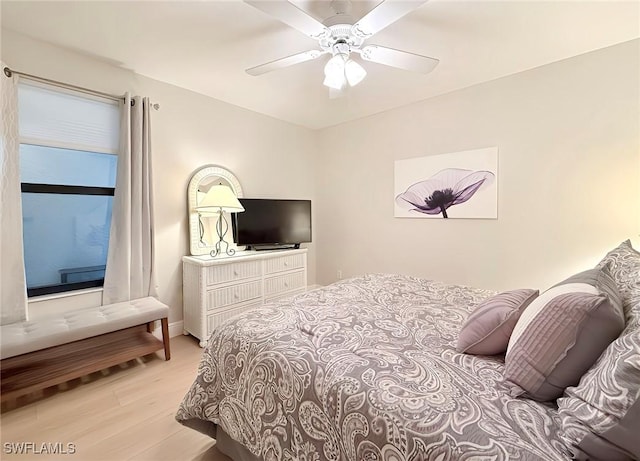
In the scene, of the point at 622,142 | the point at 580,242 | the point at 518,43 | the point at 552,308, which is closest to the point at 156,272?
the point at 552,308

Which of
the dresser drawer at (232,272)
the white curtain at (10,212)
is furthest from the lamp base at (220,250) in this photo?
the white curtain at (10,212)

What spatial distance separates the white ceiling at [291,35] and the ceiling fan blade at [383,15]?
0.24m

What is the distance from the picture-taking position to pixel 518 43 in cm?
214

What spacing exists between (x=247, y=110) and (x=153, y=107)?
43.5 inches

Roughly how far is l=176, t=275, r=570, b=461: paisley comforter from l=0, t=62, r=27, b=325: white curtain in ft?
5.45

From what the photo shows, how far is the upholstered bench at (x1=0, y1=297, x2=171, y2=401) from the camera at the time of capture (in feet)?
5.81

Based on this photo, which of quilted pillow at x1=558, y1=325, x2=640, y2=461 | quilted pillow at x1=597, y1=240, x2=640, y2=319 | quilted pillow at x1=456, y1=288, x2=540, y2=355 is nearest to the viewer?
quilted pillow at x1=558, y1=325, x2=640, y2=461

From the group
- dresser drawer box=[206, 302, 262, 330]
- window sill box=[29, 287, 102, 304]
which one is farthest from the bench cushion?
dresser drawer box=[206, 302, 262, 330]

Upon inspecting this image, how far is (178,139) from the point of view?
9.45ft

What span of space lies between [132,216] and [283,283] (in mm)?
1709

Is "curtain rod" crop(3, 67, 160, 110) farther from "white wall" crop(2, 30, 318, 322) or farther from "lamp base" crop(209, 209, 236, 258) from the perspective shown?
"lamp base" crop(209, 209, 236, 258)

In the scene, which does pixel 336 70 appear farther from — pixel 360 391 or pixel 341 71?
pixel 360 391

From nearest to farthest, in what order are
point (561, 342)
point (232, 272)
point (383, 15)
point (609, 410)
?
point (609, 410) → point (561, 342) → point (383, 15) → point (232, 272)

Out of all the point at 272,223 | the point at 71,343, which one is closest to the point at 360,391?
the point at 71,343
